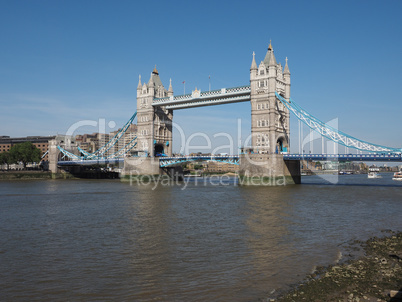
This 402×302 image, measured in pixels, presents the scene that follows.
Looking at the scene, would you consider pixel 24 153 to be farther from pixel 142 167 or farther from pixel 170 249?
pixel 170 249

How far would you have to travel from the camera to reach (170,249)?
1443 cm

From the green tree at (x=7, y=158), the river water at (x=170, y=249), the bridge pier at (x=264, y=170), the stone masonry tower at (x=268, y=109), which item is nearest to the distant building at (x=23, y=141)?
the green tree at (x=7, y=158)

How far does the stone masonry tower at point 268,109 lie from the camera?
5238 centimetres

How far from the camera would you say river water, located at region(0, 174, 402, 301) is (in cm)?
1001

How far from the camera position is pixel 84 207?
92.0ft

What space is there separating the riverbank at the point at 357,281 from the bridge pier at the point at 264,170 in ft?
119

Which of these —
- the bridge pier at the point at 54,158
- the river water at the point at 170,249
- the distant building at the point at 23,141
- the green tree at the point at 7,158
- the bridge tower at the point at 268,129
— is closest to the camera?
the river water at the point at 170,249

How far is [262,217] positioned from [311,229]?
452cm

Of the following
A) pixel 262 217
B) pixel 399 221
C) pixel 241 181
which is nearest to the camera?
pixel 399 221

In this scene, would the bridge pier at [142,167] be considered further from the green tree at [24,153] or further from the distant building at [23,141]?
the distant building at [23,141]

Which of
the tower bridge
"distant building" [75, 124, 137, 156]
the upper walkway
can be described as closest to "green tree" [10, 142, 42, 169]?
the tower bridge

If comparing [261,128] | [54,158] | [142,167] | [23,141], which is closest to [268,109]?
[261,128]

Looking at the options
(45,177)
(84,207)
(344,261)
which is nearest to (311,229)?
(344,261)

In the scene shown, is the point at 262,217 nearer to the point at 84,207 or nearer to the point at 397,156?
the point at 84,207
